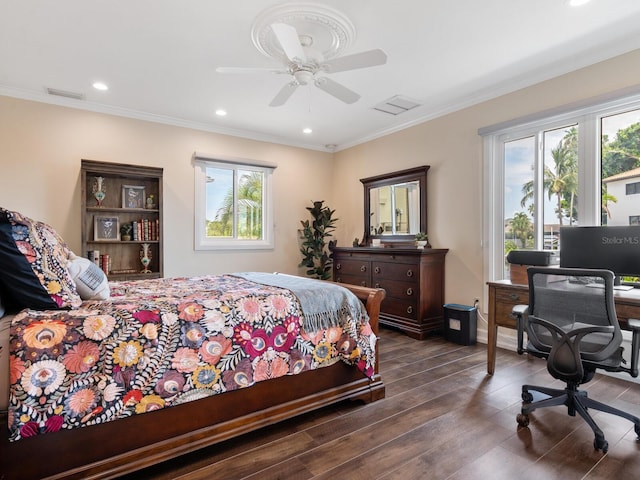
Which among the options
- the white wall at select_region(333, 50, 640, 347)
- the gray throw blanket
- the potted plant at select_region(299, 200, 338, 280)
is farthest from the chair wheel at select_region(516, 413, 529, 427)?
the potted plant at select_region(299, 200, 338, 280)

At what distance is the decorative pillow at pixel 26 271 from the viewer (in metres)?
1.46

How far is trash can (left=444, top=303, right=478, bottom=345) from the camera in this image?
3.68 meters

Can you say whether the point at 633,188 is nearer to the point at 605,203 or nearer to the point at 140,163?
the point at 605,203

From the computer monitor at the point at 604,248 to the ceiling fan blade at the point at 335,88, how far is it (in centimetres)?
206

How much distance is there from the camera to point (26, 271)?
149cm

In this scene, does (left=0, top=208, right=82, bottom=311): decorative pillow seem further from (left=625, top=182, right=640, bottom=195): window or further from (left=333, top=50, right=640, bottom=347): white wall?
(left=625, top=182, right=640, bottom=195): window

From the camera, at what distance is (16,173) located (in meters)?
3.60

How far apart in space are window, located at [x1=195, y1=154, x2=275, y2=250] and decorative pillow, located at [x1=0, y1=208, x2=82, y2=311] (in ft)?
10.0

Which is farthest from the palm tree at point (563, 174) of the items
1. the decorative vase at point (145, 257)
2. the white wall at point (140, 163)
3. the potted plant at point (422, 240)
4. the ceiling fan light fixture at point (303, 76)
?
the decorative vase at point (145, 257)

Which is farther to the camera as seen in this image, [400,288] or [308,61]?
[400,288]

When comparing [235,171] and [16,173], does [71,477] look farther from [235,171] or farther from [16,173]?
[235,171]

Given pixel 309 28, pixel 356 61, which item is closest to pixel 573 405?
pixel 356 61

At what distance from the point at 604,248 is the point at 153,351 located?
3073 millimetres

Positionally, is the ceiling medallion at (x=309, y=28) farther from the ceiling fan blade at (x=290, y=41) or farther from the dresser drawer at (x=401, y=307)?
the dresser drawer at (x=401, y=307)
